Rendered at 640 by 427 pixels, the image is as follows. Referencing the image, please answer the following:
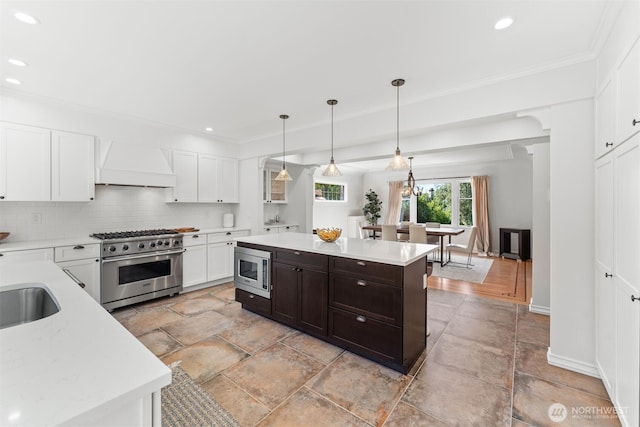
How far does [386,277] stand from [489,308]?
229 centimetres

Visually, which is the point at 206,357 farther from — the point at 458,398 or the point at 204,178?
the point at 204,178

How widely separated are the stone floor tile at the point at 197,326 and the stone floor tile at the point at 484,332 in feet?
8.16

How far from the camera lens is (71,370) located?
2.57 feet

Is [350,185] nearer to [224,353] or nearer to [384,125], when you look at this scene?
[384,125]

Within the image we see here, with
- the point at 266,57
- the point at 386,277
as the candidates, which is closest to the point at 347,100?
the point at 266,57

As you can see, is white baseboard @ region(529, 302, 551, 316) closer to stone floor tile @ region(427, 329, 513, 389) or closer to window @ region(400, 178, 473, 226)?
stone floor tile @ region(427, 329, 513, 389)

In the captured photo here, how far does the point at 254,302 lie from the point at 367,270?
1670 mm

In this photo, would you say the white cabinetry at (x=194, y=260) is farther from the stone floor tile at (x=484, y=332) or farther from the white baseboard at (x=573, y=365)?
the white baseboard at (x=573, y=365)

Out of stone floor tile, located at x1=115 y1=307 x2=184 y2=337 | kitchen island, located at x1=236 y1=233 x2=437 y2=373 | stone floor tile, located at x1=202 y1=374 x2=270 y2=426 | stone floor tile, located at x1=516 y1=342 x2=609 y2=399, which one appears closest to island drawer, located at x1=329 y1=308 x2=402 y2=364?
kitchen island, located at x1=236 y1=233 x2=437 y2=373

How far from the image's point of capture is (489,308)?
3791 mm

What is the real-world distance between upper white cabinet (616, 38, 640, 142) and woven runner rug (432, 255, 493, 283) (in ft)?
12.9

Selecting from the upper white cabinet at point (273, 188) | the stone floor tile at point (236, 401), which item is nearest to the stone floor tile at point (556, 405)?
the stone floor tile at point (236, 401)

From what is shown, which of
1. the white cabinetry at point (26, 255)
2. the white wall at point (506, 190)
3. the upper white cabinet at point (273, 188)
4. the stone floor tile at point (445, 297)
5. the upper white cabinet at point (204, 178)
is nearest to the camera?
the white cabinetry at point (26, 255)

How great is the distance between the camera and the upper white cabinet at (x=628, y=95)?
1.51 m
